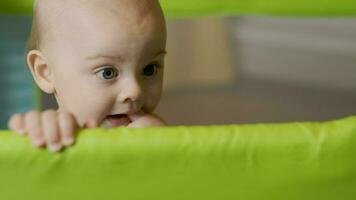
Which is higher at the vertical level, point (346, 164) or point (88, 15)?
point (88, 15)

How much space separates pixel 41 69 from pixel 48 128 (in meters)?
0.31

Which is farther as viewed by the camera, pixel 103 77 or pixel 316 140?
pixel 103 77

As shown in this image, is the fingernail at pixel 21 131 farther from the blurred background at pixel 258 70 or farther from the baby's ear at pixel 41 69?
the blurred background at pixel 258 70

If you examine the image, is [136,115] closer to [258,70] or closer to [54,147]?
[54,147]

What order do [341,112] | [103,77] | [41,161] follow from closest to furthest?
1. [41,161]
2. [103,77]
3. [341,112]

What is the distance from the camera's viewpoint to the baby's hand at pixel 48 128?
579mm

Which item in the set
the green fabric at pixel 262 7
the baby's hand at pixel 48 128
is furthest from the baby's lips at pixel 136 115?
the green fabric at pixel 262 7

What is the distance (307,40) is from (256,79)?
0.13 meters

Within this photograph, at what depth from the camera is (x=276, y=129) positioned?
0.60m

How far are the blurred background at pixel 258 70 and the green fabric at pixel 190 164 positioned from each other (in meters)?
0.74

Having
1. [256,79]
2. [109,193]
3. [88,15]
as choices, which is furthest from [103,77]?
[256,79]

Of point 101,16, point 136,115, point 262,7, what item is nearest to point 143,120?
point 136,115

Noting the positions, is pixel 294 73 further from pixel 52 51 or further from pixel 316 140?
pixel 316 140

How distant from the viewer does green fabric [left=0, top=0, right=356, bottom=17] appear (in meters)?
1.26
